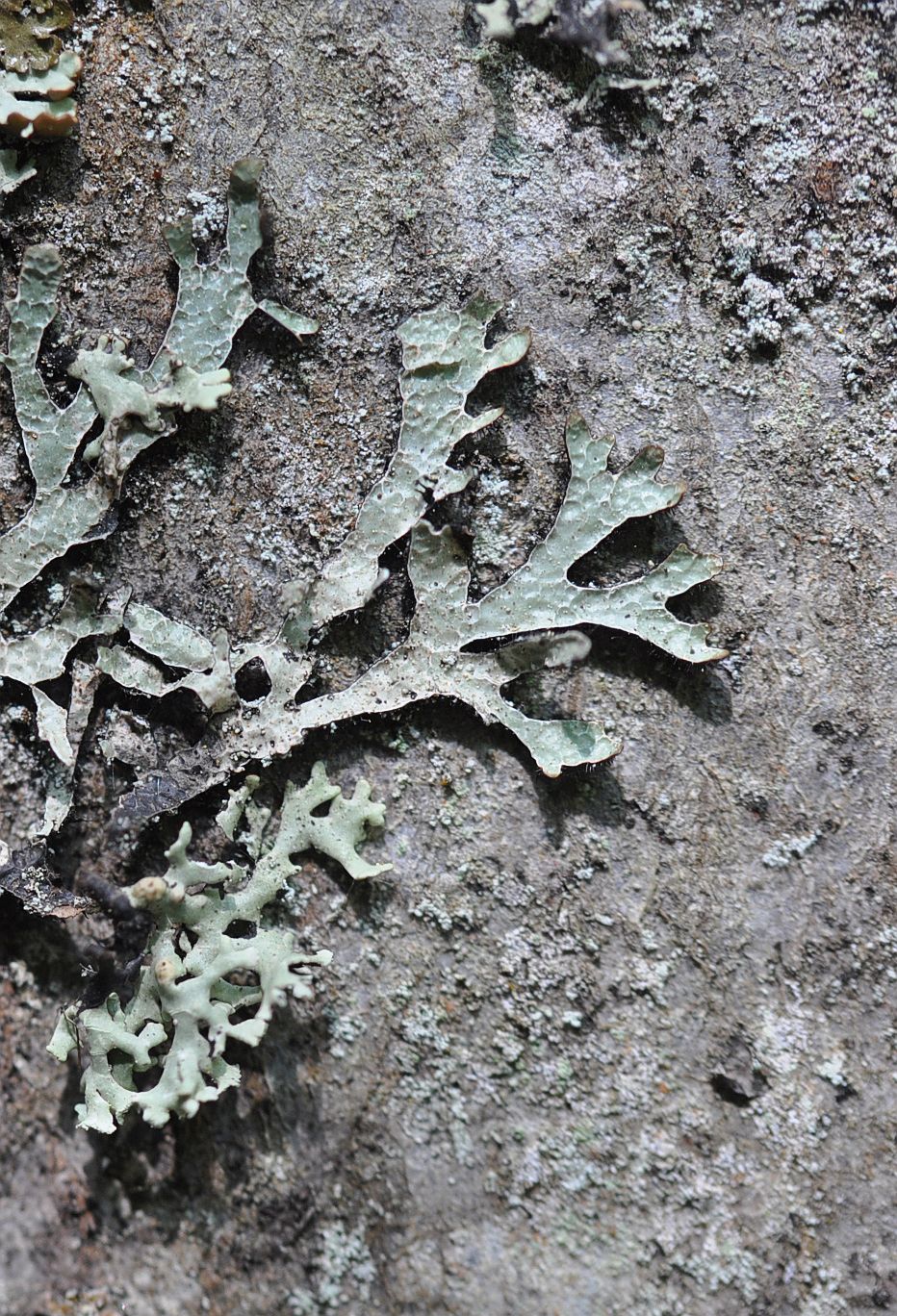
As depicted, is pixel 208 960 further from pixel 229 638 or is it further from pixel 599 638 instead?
pixel 599 638

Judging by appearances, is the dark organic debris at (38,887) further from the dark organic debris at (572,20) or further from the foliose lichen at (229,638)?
the dark organic debris at (572,20)

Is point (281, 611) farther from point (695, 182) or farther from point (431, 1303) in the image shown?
point (431, 1303)

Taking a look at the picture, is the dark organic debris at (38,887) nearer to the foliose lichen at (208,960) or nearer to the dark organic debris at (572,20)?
the foliose lichen at (208,960)

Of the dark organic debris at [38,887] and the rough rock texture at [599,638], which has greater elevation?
the rough rock texture at [599,638]

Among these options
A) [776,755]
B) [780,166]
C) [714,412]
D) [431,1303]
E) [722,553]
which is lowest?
[431,1303]

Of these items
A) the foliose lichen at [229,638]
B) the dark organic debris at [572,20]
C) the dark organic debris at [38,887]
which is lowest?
the dark organic debris at [38,887]

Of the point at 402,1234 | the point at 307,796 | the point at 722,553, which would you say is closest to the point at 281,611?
Answer: the point at 307,796

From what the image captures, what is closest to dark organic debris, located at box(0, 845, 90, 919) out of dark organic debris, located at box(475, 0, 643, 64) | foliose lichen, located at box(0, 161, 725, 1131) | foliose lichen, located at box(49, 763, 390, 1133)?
foliose lichen, located at box(0, 161, 725, 1131)

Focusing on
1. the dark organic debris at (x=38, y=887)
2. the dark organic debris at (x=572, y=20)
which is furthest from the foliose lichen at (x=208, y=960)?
the dark organic debris at (x=572, y=20)
